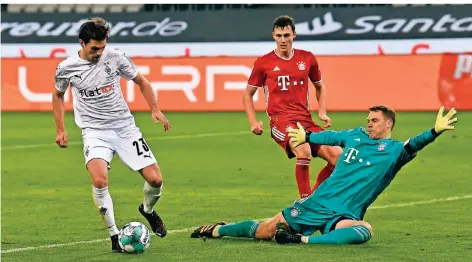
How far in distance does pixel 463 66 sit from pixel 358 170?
14.4 m

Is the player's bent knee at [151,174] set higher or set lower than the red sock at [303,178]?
higher

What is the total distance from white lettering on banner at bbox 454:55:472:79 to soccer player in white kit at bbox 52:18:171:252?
1401 centimetres

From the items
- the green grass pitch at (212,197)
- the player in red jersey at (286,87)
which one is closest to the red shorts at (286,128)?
the player in red jersey at (286,87)

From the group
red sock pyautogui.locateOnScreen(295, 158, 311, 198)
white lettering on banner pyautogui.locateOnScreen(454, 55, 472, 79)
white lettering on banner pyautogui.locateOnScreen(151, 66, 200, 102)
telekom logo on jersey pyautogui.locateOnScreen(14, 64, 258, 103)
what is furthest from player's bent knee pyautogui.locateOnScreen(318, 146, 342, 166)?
white lettering on banner pyautogui.locateOnScreen(151, 66, 200, 102)

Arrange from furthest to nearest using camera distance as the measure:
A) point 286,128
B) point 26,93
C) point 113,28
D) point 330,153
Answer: point 113,28
point 26,93
point 286,128
point 330,153

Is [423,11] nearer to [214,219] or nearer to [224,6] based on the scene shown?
[224,6]

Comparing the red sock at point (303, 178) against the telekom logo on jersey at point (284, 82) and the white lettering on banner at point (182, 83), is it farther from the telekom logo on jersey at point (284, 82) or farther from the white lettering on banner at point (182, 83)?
the white lettering on banner at point (182, 83)

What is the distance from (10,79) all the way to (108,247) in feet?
52.8

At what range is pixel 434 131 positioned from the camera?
9086mm

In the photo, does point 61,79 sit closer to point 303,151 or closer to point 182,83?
point 303,151

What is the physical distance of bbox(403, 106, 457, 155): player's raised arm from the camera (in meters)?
9.02

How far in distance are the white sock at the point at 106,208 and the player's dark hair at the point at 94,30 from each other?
1.25m

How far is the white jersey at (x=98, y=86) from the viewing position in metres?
10.1

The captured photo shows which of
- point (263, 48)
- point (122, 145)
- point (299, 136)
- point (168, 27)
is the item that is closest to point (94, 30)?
point (122, 145)
